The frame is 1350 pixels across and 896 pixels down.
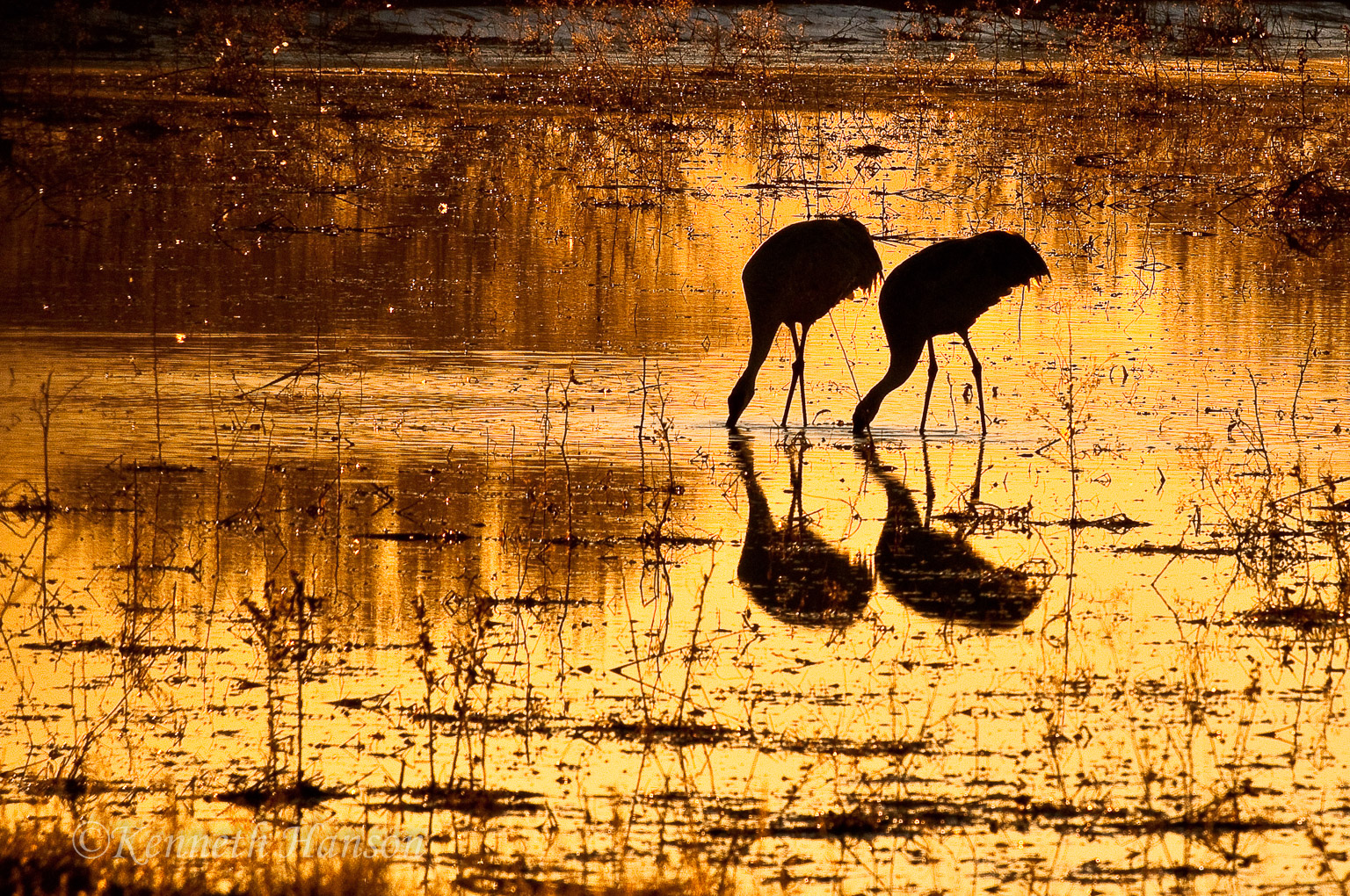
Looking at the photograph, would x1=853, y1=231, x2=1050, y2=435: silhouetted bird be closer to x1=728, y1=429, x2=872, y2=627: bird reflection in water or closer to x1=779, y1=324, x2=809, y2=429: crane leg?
x1=779, y1=324, x2=809, y2=429: crane leg

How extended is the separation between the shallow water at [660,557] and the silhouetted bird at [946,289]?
53 centimetres

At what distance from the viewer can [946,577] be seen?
9.09m

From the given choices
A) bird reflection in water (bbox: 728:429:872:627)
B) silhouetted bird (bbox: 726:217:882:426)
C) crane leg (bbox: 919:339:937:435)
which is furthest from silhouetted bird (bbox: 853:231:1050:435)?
bird reflection in water (bbox: 728:429:872:627)

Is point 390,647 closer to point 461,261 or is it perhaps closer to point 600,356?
point 600,356

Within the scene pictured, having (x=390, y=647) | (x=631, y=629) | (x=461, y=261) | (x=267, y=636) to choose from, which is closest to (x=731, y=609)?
(x=631, y=629)

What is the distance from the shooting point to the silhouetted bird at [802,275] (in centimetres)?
1351

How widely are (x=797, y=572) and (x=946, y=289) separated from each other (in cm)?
467

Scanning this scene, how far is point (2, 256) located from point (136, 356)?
4695mm

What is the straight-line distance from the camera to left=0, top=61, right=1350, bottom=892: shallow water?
6.23 meters

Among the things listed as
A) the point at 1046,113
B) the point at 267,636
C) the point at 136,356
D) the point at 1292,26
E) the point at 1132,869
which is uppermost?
the point at 1292,26

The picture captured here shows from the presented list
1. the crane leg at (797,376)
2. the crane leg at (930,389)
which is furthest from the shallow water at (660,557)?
the crane leg at (797,376)

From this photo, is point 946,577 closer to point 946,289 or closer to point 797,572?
point 797,572

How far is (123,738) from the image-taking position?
6730 mm

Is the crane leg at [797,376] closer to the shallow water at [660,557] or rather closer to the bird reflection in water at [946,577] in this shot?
the shallow water at [660,557]
